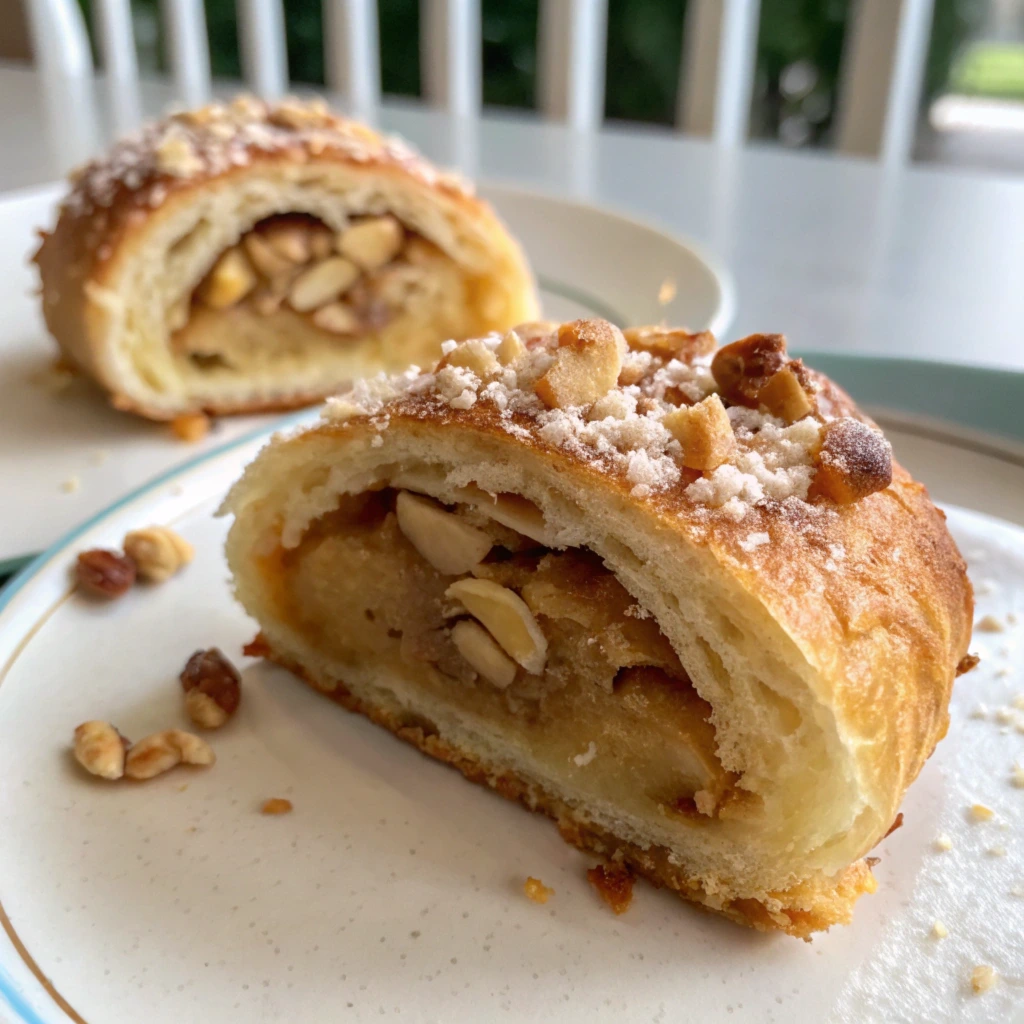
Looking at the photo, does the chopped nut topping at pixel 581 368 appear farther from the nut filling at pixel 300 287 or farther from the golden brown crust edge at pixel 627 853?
the nut filling at pixel 300 287

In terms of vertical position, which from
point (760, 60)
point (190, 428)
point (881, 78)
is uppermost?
point (881, 78)

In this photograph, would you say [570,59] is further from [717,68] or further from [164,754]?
[164,754]

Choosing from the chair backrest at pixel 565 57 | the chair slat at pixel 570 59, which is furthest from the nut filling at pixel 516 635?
the chair slat at pixel 570 59

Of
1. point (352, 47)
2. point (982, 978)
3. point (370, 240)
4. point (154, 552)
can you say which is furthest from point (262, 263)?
point (352, 47)

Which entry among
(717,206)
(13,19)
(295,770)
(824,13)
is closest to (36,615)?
(295,770)

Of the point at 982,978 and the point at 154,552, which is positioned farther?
the point at 154,552

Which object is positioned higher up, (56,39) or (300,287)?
(300,287)
